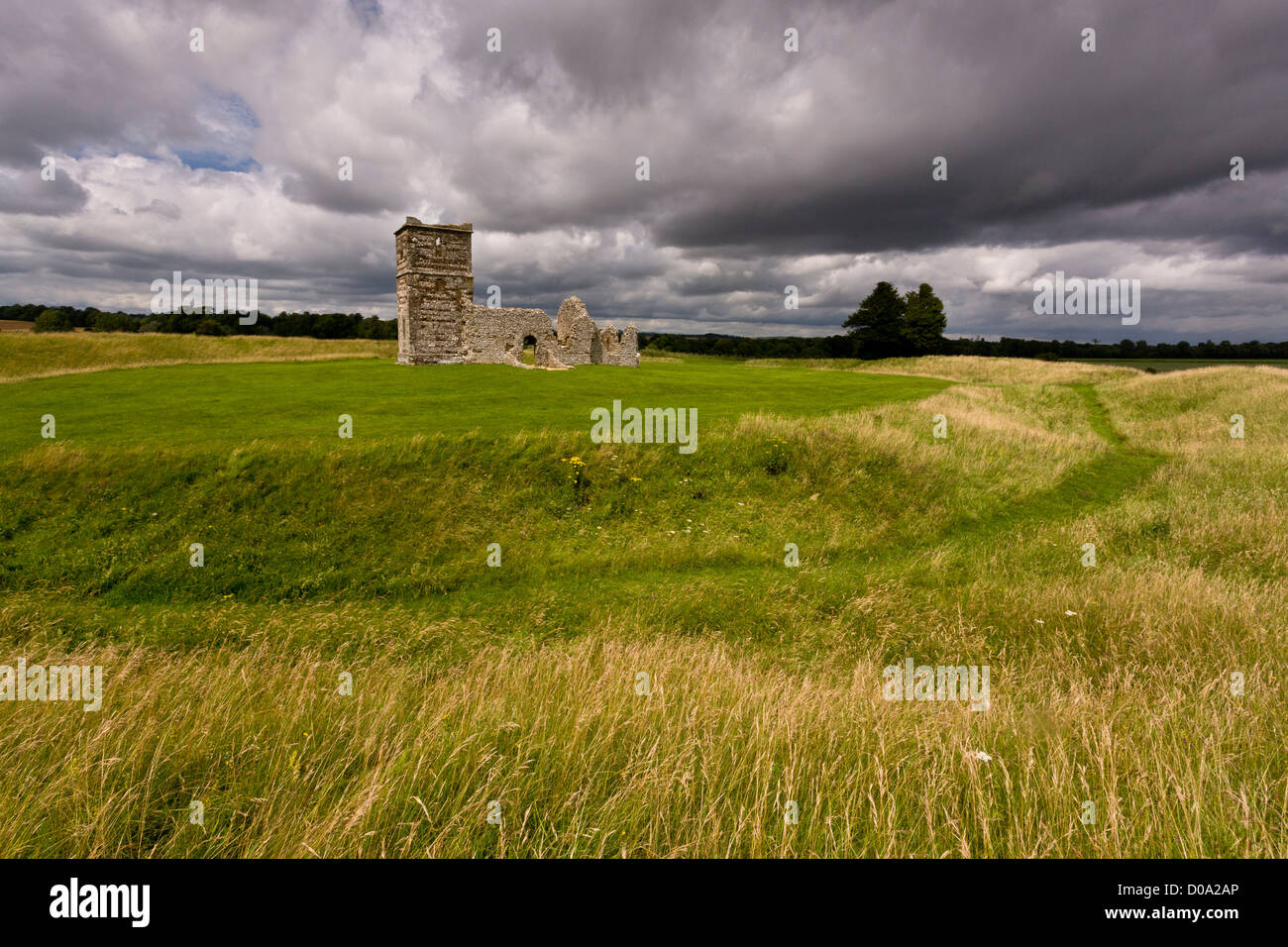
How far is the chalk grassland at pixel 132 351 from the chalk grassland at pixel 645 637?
19.0 meters

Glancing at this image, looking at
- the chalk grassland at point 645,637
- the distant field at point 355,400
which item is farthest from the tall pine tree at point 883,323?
the chalk grassland at point 645,637

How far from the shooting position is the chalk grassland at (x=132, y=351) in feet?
114

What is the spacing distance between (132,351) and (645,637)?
4868 centimetres

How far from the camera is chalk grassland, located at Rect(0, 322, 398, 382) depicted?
34816 millimetres

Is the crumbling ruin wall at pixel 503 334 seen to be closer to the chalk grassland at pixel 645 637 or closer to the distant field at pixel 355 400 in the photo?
the distant field at pixel 355 400

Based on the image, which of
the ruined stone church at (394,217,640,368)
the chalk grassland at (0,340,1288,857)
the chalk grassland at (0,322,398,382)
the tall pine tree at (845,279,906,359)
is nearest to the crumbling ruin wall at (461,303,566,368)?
the ruined stone church at (394,217,640,368)

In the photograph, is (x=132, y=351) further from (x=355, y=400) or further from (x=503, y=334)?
(x=355, y=400)

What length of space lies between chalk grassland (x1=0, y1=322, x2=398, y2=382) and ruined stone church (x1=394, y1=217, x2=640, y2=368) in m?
6.39

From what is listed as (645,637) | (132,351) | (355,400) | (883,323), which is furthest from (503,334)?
(883,323)

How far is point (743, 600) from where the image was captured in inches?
388

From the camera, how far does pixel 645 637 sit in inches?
323

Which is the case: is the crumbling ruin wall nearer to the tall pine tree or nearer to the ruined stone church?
the ruined stone church
